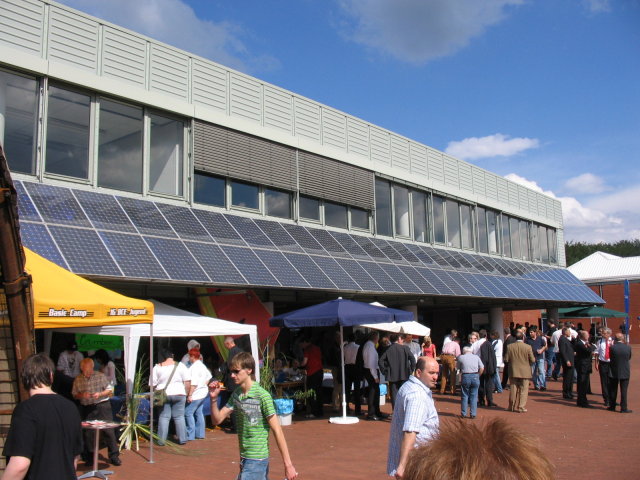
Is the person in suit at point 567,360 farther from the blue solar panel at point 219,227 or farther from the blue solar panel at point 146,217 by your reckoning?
the blue solar panel at point 146,217

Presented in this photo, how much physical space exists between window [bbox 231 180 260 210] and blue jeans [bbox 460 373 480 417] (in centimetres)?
724

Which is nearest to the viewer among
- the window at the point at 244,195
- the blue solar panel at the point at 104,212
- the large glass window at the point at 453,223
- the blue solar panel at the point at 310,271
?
the blue solar panel at the point at 104,212

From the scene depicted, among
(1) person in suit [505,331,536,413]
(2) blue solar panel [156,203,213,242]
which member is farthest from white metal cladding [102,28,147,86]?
(1) person in suit [505,331,536,413]

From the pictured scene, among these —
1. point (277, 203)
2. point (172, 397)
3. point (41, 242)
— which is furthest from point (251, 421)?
point (277, 203)

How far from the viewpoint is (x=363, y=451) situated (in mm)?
10258

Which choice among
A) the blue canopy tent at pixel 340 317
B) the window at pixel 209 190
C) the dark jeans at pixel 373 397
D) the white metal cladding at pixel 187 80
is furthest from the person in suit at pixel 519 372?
the white metal cladding at pixel 187 80

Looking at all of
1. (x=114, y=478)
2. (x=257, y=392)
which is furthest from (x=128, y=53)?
(x=257, y=392)

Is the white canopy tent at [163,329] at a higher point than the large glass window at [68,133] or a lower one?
lower

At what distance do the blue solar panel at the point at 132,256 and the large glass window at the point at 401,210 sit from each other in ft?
37.4

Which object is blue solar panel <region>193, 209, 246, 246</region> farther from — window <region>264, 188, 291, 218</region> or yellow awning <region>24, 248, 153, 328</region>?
yellow awning <region>24, 248, 153, 328</region>

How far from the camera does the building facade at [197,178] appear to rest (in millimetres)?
12812

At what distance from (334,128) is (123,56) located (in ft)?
24.4

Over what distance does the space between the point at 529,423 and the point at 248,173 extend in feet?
29.9

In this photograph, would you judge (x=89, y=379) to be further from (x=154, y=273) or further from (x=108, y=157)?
(x=108, y=157)
